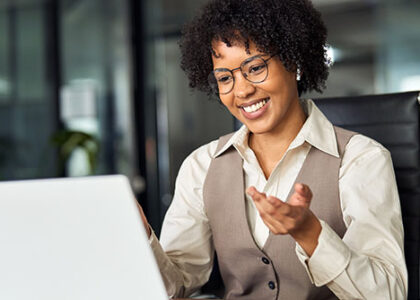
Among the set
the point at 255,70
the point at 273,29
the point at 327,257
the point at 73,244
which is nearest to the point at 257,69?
the point at 255,70

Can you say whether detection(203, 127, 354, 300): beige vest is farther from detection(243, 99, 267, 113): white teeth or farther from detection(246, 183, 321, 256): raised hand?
detection(246, 183, 321, 256): raised hand

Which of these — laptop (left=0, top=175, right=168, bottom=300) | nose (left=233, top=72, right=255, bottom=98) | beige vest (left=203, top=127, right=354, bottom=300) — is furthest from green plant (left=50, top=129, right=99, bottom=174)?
laptop (left=0, top=175, right=168, bottom=300)

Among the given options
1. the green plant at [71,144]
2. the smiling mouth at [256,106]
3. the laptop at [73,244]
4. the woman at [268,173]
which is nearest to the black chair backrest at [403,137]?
the woman at [268,173]

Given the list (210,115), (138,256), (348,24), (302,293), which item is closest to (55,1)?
(210,115)

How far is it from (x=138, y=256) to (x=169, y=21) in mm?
→ 3920

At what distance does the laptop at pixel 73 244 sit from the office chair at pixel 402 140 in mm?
1222

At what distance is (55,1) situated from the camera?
4.35 meters

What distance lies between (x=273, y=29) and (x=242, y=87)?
6.4 inches

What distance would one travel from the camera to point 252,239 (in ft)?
4.41

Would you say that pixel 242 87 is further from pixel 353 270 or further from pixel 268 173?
pixel 353 270

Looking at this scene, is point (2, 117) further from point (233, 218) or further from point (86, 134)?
point (233, 218)

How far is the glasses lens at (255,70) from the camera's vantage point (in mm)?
1371

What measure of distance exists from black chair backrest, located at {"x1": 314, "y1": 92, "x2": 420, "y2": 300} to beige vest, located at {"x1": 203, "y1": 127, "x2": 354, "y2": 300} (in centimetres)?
24

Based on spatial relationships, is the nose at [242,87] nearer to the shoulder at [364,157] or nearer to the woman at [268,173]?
the woman at [268,173]
